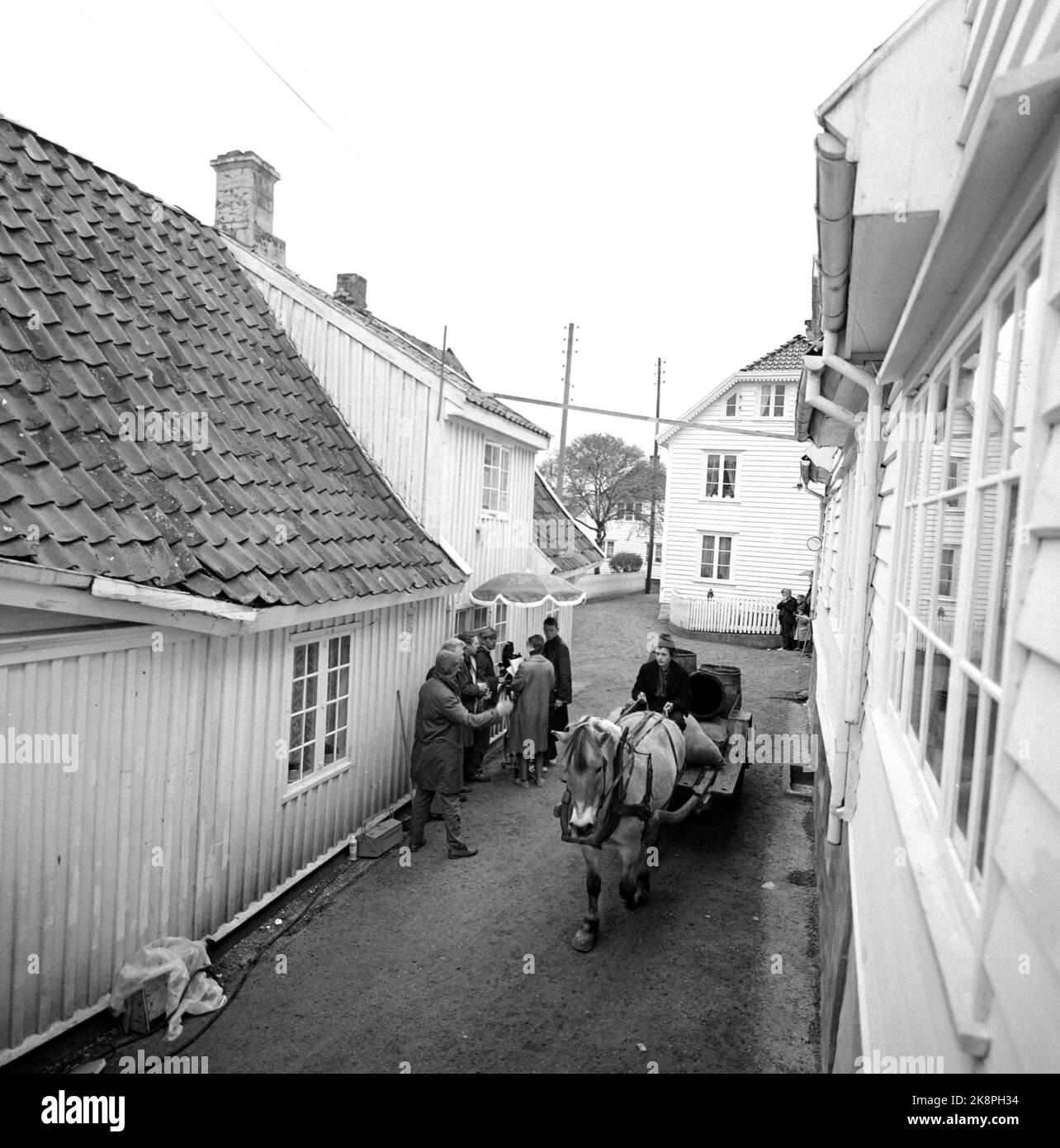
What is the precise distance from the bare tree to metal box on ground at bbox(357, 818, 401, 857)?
1609 inches

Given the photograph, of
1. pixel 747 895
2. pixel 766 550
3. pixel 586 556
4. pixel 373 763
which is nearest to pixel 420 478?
pixel 373 763

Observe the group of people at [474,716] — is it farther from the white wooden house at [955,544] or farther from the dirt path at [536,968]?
the white wooden house at [955,544]

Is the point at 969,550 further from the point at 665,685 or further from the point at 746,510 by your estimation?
the point at 746,510

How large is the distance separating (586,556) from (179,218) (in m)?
10.2

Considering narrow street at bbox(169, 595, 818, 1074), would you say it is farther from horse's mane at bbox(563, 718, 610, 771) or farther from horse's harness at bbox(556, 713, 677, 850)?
horse's mane at bbox(563, 718, 610, 771)

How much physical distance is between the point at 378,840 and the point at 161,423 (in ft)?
14.5

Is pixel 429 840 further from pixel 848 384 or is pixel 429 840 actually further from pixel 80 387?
pixel 848 384

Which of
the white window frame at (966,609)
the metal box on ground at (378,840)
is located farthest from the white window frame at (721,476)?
the white window frame at (966,609)

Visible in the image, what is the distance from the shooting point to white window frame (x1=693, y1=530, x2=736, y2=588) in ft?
91.2

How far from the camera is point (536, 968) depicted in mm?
6074

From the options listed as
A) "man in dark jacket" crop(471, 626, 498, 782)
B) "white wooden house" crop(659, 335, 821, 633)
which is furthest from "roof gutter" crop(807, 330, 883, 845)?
"white wooden house" crop(659, 335, 821, 633)

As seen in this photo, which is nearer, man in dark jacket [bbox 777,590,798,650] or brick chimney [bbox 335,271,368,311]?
brick chimney [bbox 335,271,368,311]
